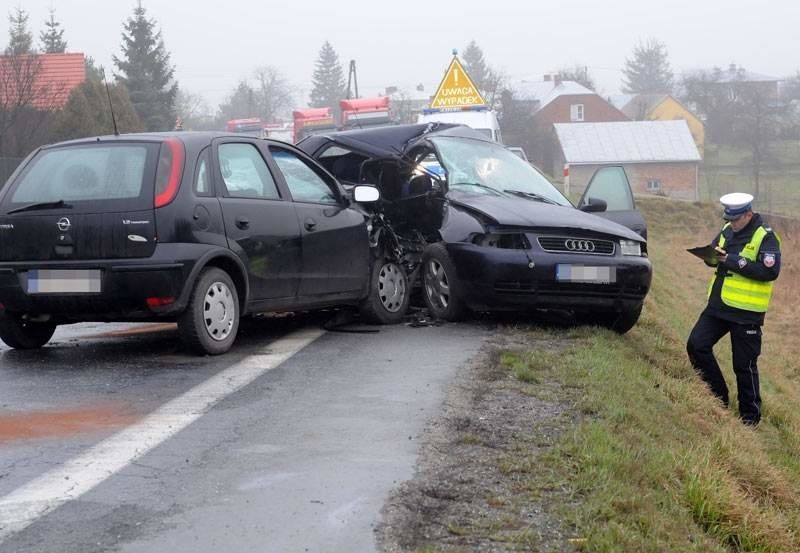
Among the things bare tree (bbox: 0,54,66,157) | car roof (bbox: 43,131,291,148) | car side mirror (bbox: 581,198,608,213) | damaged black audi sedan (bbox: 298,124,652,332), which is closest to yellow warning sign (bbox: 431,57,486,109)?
bare tree (bbox: 0,54,66,157)

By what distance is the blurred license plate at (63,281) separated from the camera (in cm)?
727

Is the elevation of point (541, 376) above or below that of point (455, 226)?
below

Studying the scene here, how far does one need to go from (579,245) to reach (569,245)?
9 centimetres

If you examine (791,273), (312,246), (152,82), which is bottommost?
(791,273)

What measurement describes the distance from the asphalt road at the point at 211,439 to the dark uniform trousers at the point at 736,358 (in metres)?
1.72

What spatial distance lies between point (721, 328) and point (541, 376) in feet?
7.08

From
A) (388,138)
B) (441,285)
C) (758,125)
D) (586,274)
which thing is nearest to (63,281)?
(441,285)

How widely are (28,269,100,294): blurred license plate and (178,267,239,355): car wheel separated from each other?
2.01 feet

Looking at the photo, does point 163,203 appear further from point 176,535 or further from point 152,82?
point 152,82

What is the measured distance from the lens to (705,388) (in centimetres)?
853

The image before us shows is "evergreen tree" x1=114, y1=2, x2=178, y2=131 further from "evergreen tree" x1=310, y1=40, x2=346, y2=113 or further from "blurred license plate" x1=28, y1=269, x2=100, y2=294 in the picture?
"evergreen tree" x1=310, y1=40, x2=346, y2=113

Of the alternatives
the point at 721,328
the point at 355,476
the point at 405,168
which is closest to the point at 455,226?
the point at 405,168

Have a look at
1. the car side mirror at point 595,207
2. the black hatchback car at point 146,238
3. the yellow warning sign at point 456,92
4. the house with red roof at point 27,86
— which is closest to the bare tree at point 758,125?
the house with red roof at point 27,86

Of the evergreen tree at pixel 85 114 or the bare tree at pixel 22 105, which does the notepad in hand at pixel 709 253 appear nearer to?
the evergreen tree at pixel 85 114
